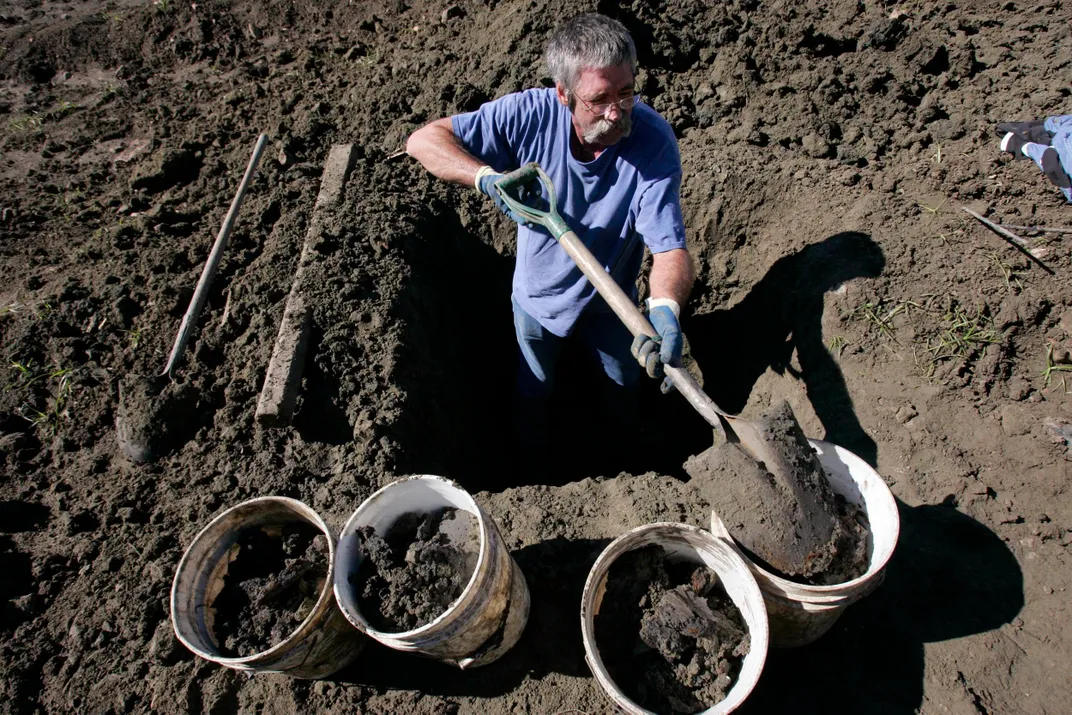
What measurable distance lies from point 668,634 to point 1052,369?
2188 millimetres

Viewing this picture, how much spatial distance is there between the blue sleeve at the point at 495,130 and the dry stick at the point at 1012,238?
2387 mm

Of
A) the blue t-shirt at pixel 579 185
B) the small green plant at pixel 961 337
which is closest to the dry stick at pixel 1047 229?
the small green plant at pixel 961 337

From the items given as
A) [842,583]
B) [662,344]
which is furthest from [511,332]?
[842,583]

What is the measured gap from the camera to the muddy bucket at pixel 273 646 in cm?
188

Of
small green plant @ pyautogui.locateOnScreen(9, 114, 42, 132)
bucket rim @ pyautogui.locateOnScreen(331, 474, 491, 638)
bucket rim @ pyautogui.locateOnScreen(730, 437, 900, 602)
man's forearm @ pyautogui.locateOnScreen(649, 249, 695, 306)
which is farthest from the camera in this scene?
small green plant @ pyautogui.locateOnScreen(9, 114, 42, 132)

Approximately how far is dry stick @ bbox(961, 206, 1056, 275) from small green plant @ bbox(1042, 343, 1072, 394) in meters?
0.45

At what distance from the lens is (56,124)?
5.16 meters

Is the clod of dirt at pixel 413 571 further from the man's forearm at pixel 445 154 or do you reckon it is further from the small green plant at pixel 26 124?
the small green plant at pixel 26 124

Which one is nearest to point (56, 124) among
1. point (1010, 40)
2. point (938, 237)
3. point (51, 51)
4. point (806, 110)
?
point (51, 51)

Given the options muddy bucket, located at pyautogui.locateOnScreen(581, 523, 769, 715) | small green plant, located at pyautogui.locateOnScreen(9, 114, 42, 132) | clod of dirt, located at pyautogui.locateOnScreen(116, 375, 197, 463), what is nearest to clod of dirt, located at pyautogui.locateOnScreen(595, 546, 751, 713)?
muddy bucket, located at pyautogui.locateOnScreen(581, 523, 769, 715)

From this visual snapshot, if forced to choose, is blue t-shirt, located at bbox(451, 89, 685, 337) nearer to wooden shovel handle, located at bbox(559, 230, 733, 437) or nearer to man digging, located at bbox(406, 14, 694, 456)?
man digging, located at bbox(406, 14, 694, 456)

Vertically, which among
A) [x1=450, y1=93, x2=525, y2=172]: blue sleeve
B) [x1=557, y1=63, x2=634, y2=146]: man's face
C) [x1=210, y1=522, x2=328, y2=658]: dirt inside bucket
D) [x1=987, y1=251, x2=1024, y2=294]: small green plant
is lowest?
[x1=210, y1=522, x2=328, y2=658]: dirt inside bucket

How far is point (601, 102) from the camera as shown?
2.43 metres

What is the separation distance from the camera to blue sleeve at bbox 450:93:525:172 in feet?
9.06
